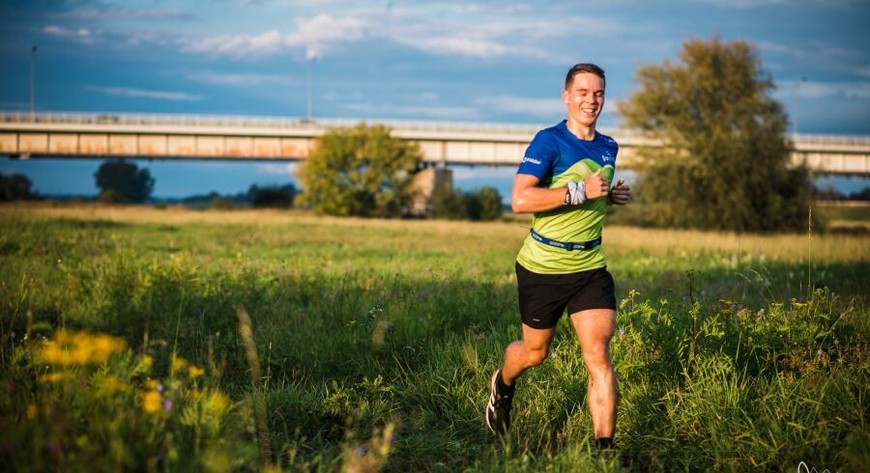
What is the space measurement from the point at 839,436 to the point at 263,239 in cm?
2083

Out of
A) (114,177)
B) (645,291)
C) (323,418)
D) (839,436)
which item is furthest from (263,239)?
(114,177)

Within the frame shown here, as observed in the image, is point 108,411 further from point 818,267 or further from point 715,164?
point 715,164

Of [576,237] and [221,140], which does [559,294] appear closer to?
[576,237]

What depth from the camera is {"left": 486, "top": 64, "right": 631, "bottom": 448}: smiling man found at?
461cm

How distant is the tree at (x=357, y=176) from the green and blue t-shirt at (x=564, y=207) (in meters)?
54.0

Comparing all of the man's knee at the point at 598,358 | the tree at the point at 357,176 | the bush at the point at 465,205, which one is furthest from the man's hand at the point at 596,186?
the bush at the point at 465,205

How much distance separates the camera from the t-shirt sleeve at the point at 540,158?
184 inches

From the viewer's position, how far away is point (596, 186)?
4391 millimetres

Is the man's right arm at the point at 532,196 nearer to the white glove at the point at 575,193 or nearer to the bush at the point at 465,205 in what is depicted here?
the white glove at the point at 575,193

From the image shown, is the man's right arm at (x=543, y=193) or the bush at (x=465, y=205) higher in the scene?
the man's right arm at (x=543, y=193)

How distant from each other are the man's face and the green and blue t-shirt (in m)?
0.13

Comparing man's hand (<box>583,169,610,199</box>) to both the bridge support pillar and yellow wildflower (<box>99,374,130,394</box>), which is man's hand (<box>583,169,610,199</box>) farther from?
the bridge support pillar

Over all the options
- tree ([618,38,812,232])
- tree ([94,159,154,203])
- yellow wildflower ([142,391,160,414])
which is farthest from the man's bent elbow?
tree ([94,159,154,203])

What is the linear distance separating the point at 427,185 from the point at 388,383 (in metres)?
60.5
